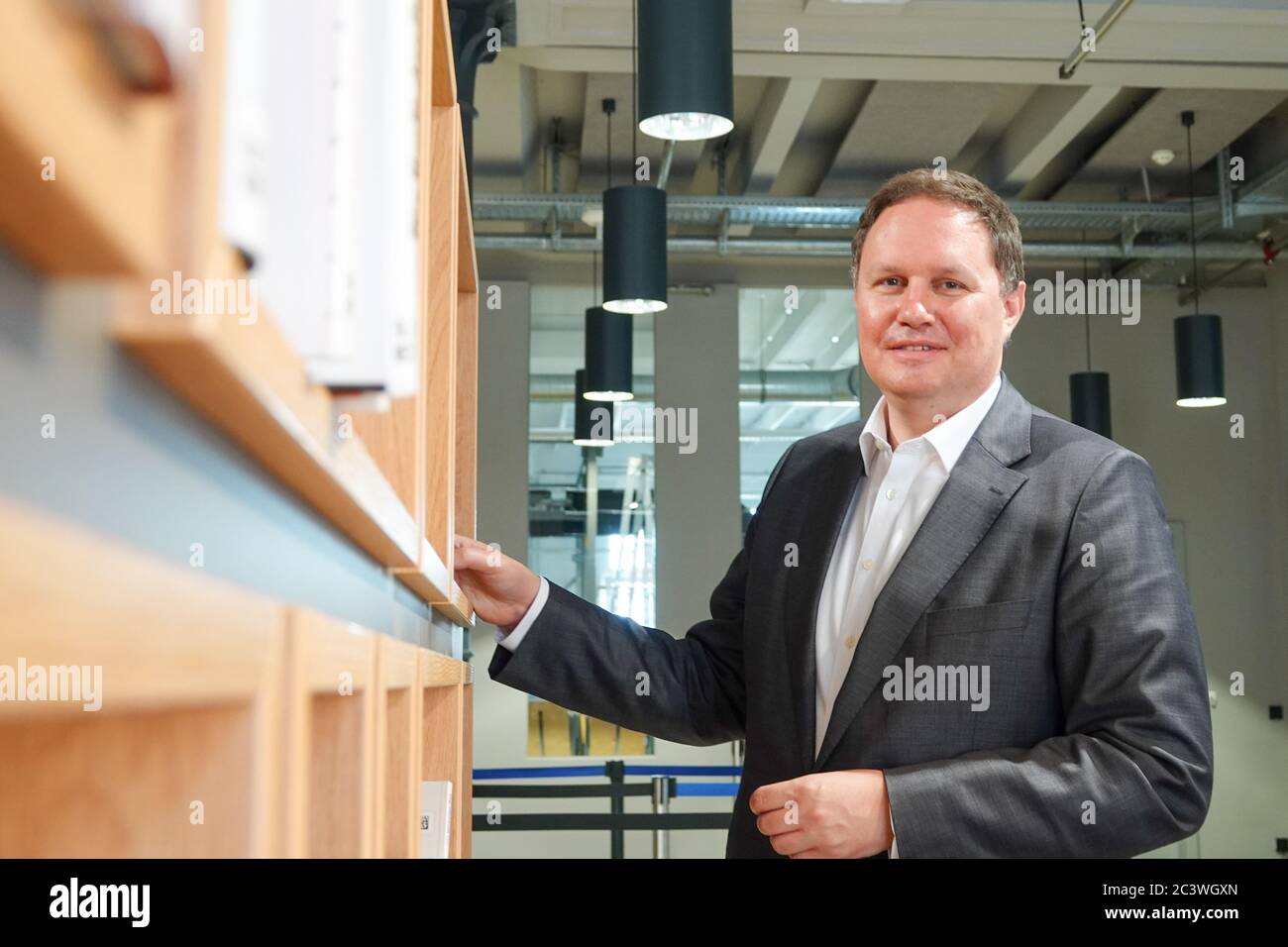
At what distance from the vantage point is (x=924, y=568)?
69.4 inches

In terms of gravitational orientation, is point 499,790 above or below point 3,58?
below

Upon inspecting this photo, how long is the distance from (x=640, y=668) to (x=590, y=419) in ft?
18.5

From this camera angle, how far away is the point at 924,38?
5.58m

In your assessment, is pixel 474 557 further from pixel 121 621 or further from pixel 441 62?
pixel 121 621

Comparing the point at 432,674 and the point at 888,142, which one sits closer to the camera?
the point at 432,674

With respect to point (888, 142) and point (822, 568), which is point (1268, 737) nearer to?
point (888, 142)

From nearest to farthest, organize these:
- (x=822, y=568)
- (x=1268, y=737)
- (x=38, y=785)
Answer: (x=38, y=785), (x=822, y=568), (x=1268, y=737)

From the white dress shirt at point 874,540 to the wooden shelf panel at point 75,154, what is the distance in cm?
162

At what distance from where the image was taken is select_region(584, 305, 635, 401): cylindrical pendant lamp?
6969 mm

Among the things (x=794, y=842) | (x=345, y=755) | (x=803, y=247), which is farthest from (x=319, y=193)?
(x=803, y=247)

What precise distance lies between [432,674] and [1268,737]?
29.1ft

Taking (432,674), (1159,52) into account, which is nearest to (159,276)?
(432,674)
